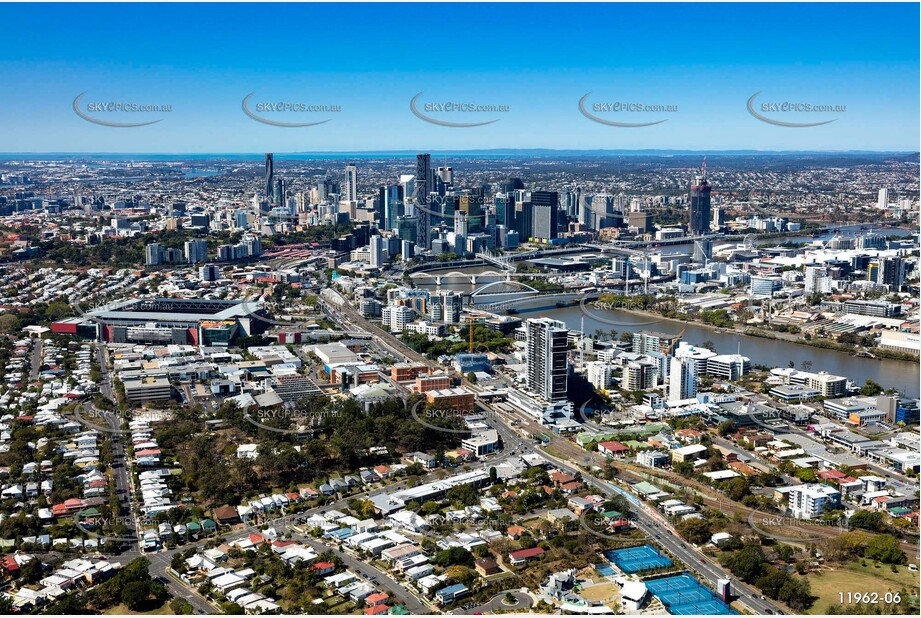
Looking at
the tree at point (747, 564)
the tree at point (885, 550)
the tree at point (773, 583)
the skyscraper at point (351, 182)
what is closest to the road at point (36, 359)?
the tree at point (747, 564)

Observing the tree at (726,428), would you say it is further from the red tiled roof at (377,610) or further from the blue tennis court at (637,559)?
the red tiled roof at (377,610)

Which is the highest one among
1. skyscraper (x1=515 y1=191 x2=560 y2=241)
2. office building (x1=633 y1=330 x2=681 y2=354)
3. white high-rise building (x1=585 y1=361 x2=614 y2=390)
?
skyscraper (x1=515 y1=191 x2=560 y2=241)

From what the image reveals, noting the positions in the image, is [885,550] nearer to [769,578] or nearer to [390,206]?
[769,578]

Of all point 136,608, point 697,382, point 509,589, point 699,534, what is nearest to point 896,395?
point 697,382

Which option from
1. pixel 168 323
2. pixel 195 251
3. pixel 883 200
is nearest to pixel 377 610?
pixel 168 323

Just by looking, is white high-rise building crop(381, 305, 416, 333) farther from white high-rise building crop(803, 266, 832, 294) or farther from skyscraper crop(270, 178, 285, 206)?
skyscraper crop(270, 178, 285, 206)

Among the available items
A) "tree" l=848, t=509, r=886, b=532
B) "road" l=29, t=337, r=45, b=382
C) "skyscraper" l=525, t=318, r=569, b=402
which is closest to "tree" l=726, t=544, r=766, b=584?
"tree" l=848, t=509, r=886, b=532
